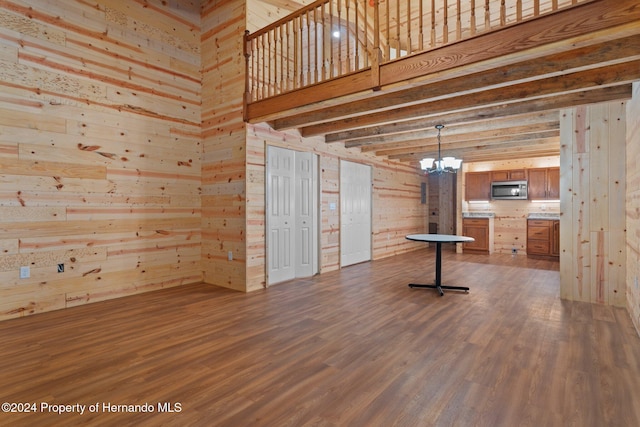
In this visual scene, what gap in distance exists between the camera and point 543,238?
7480 millimetres

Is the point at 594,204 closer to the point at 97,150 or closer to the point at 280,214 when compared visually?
the point at 280,214

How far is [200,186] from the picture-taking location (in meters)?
5.27

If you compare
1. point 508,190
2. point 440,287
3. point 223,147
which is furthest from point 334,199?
point 508,190

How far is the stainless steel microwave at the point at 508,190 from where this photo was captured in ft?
25.7

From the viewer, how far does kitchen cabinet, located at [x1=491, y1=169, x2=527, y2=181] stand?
310 inches

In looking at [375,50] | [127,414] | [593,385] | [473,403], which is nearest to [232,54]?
[375,50]

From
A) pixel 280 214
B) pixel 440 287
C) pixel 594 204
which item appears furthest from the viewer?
pixel 280 214

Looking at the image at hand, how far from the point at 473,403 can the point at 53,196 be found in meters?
4.62

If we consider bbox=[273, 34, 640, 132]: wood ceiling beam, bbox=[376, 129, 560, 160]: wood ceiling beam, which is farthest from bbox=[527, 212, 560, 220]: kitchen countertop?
bbox=[273, 34, 640, 132]: wood ceiling beam

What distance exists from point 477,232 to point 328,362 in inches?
280

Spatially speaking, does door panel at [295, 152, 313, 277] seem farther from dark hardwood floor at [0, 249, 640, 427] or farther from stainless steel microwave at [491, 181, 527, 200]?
stainless steel microwave at [491, 181, 527, 200]

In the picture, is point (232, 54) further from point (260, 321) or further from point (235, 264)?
point (260, 321)

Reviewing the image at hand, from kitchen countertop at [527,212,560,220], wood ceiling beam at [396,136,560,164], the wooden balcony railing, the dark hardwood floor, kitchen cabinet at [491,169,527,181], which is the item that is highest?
the wooden balcony railing

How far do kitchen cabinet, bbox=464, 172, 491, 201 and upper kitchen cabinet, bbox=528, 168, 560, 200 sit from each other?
905 millimetres
